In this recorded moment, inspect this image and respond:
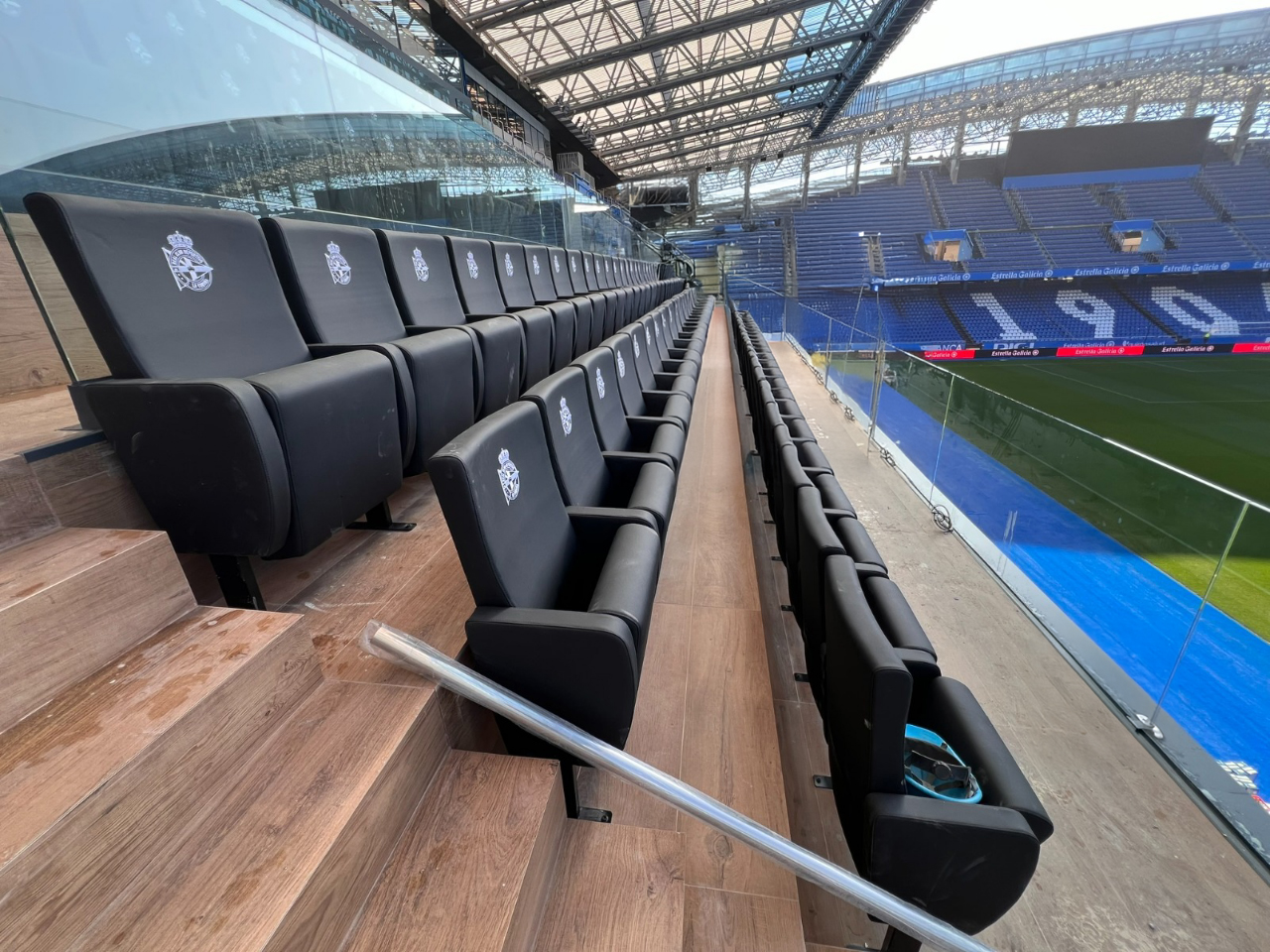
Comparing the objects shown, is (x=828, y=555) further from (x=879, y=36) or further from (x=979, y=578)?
(x=879, y=36)

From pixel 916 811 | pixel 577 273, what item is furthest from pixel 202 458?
pixel 577 273

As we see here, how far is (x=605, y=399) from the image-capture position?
3.69 ft

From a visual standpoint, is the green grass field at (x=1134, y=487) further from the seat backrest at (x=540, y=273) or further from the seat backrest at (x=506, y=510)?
the seat backrest at (x=540, y=273)

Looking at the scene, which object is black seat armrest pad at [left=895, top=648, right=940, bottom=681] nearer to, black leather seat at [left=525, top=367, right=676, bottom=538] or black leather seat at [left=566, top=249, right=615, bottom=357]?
black leather seat at [left=525, top=367, right=676, bottom=538]

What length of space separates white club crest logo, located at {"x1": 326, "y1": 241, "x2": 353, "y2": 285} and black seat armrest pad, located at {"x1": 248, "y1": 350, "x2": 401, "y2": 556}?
0.36 metres

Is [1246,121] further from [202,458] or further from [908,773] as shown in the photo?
[202,458]

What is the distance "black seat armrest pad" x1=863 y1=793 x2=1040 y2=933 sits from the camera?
56cm

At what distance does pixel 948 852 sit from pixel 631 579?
426 mm

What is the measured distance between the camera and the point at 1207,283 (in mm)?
11242

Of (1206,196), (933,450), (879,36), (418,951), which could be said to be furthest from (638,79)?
(1206,196)

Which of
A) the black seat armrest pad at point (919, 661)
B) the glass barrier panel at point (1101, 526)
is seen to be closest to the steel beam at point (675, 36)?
the glass barrier panel at point (1101, 526)

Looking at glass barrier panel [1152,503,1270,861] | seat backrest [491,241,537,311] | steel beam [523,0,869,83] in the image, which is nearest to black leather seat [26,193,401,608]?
seat backrest [491,241,537,311]

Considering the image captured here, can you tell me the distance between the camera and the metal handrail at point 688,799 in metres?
0.49

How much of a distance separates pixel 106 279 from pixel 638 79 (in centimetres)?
920
